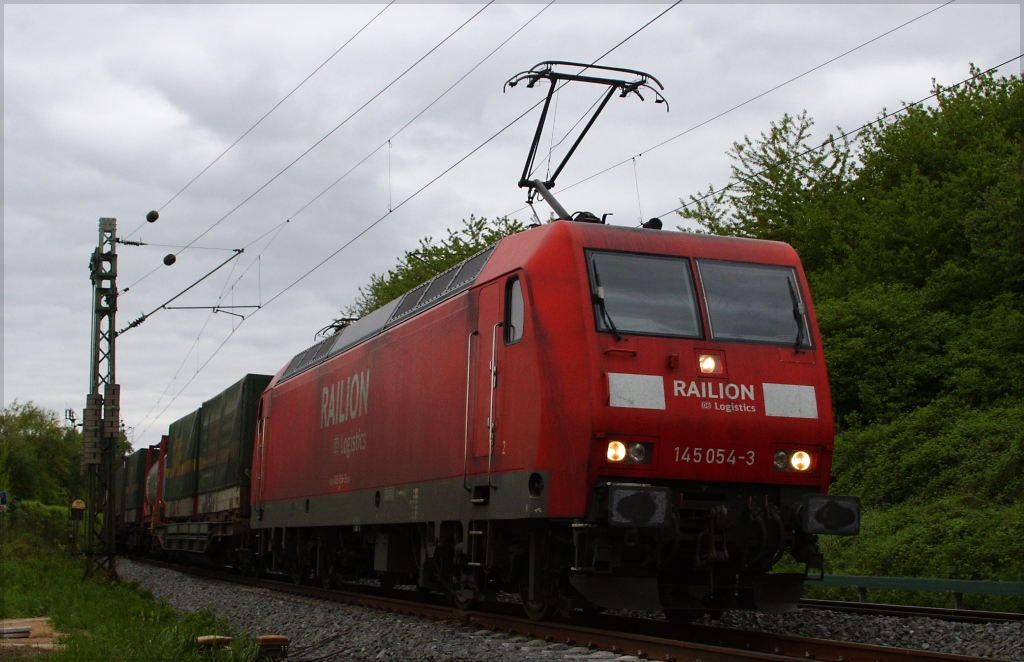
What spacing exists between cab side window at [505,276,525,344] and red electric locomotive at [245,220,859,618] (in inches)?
0.6

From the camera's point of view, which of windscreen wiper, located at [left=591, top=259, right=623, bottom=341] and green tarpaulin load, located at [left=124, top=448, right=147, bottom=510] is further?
green tarpaulin load, located at [left=124, top=448, right=147, bottom=510]

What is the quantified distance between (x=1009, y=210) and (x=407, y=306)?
14277mm

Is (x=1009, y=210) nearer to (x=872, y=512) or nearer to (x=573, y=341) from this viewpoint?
(x=872, y=512)

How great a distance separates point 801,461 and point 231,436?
14557mm

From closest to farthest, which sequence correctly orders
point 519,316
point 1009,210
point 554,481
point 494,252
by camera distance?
point 554,481 → point 519,316 → point 494,252 → point 1009,210

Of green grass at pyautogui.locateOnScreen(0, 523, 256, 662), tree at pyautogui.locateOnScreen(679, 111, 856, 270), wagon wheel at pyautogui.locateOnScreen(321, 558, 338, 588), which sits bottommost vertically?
green grass at pyautogui.locateOnScreen(0, 523, 256, 662)

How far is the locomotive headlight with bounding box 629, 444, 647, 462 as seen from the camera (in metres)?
8.76

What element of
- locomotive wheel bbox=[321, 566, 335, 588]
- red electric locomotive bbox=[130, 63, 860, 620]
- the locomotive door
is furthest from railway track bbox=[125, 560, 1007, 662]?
locomotive wheel bbox=[321, 566, 335, 588]

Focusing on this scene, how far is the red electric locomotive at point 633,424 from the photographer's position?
28.7ft

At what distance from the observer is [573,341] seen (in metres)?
8.95

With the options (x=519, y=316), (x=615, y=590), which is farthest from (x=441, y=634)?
(x=519, y=316)

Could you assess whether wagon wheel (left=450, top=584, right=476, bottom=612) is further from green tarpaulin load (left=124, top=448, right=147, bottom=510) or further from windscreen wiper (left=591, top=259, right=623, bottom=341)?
green tarpaulin load (left=124, top=448, right=147, bottom=510)

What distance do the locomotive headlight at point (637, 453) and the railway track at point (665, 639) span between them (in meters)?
1.36

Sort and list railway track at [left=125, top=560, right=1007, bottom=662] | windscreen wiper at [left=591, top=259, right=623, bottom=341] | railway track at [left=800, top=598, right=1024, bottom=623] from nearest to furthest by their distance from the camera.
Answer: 1. railway track at [left=125, top=560, right=1007, bottom=662]
2. windscreen wiper at [left=591, top=259, right=623, bottom=341]
3. railway track at [left=800, top=598, right=1024, bottom=623]
